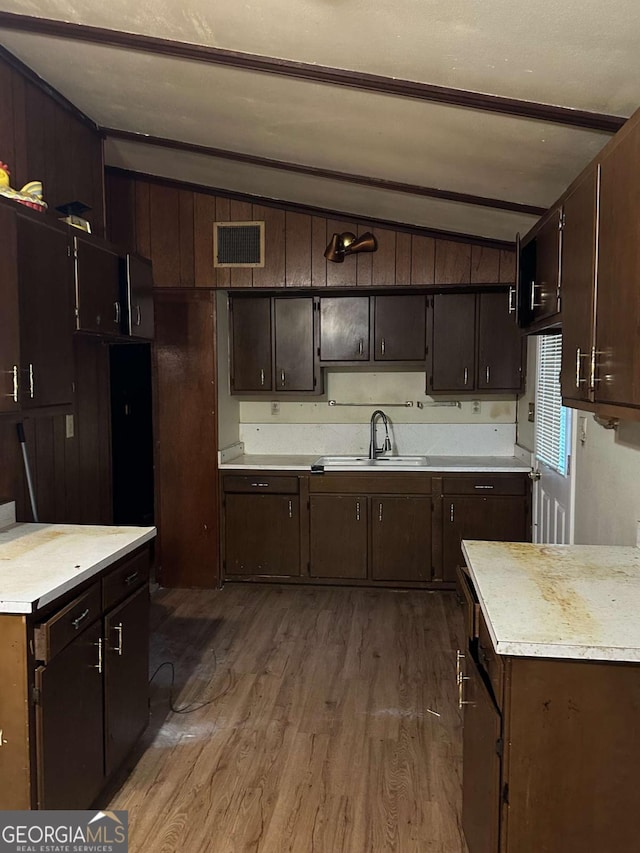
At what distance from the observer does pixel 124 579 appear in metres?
2.15

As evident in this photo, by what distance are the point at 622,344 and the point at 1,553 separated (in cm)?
203

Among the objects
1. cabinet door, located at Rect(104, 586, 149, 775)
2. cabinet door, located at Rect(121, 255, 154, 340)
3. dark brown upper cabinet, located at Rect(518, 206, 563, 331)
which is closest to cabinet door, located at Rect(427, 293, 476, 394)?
dark brown upper cabinet, located at Rect(518, 206, 563, 331)

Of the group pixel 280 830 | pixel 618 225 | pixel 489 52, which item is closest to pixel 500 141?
pixel 489 52

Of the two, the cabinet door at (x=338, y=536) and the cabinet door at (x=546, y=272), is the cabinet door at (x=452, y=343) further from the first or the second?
the cabinet door at (x=546, y=272)

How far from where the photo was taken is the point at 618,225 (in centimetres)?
151

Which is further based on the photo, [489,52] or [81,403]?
[81,403]

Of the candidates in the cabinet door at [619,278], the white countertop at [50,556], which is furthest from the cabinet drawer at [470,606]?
the white countertop at [50,556]

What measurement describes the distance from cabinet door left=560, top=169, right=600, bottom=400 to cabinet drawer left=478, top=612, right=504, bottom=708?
2.48 feet

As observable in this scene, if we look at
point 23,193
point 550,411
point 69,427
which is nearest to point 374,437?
point 550,411

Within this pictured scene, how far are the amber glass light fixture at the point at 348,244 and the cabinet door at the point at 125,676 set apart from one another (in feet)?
8.38

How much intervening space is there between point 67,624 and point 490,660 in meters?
1.21

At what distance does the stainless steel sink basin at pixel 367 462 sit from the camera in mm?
4205

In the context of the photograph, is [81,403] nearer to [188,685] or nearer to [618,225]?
[188,685]

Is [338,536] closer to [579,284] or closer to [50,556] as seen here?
[50,556]
